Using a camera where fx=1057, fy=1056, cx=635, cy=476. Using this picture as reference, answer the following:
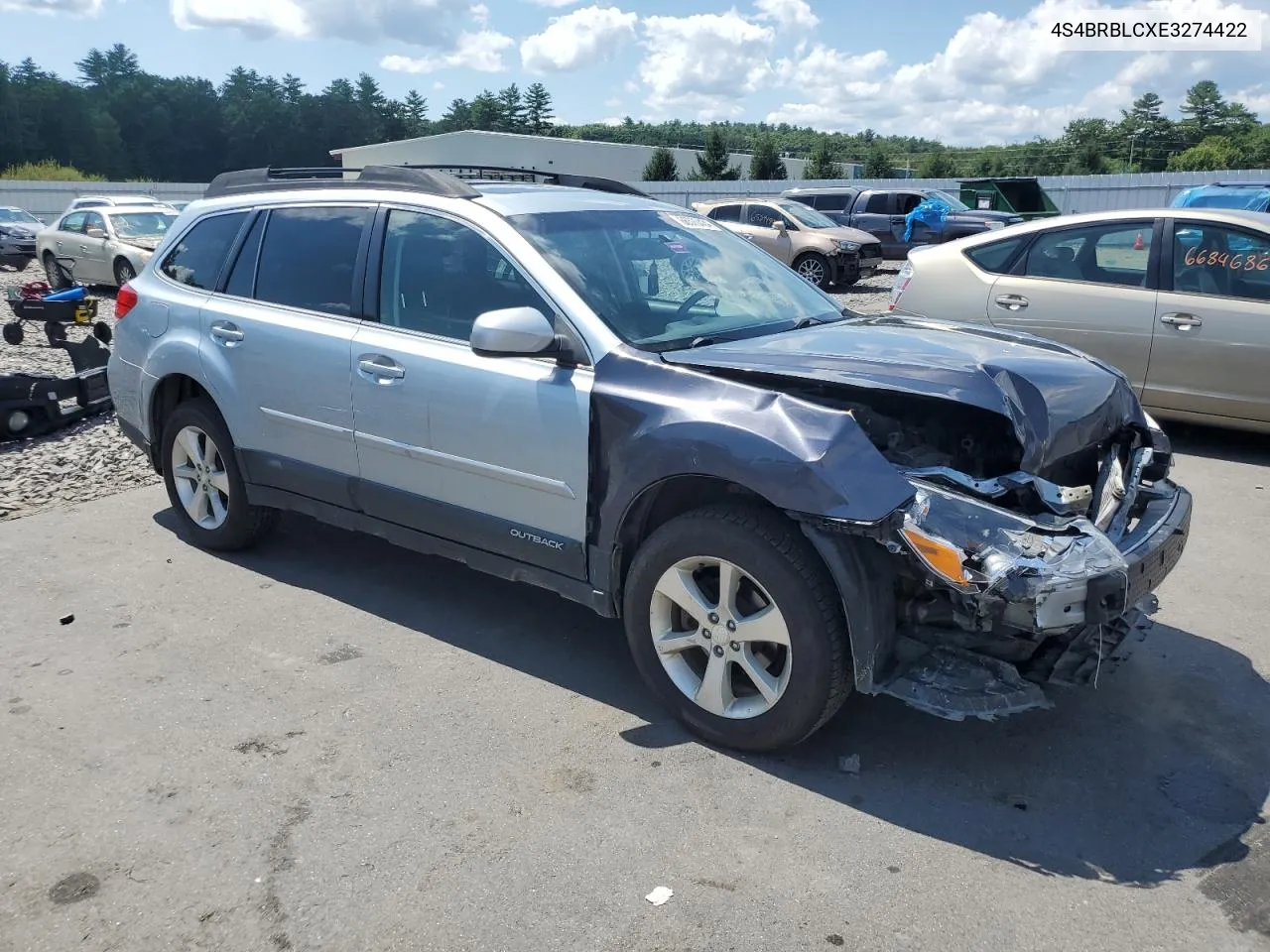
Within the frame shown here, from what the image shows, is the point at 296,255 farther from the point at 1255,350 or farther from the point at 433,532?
the point at 1255,350

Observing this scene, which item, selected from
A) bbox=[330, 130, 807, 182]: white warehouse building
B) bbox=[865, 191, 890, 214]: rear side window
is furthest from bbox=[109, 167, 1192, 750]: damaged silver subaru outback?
bbox=[330, 130, 807, 182]: white warehouse building

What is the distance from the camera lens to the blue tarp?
22.2m

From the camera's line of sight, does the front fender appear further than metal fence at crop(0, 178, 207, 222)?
No

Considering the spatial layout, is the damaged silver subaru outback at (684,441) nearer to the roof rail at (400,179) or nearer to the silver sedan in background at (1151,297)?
the roof rail at (400,179)

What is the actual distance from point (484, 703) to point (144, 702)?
1315mm

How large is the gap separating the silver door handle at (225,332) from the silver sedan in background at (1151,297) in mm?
4439

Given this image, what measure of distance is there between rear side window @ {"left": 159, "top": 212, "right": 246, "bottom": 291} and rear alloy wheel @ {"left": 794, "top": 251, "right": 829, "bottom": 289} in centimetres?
Result: 1415

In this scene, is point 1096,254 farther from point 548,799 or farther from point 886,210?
point 886,210

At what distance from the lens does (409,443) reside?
4422 millimetres

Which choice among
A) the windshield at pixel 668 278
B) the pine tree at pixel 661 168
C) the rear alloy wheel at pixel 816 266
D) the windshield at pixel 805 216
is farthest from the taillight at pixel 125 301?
the pine tree at pixel 661 168

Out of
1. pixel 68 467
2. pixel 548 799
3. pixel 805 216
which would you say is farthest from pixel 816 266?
pixel 548 799

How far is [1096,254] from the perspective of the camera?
768 cm

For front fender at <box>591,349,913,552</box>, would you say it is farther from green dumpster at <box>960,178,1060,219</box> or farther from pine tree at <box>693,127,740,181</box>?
pine tree at <box>693,127,740,181</box>

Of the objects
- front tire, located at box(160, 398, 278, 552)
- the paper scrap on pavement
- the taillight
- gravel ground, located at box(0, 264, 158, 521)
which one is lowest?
gravel ground, located at box(0, 264, 158, 521)
